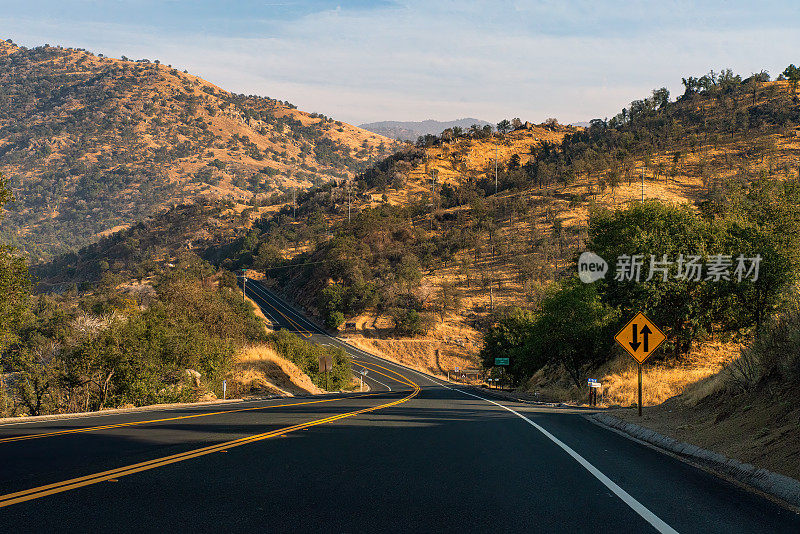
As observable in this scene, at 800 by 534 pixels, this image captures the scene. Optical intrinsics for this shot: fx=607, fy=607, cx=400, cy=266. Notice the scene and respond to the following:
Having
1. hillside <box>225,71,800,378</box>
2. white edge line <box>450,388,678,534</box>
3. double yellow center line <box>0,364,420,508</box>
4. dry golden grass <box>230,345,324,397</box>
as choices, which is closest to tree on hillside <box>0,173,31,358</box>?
double yellow center line <box>0,364,420,508</box>

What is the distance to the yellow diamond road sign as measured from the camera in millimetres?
17734

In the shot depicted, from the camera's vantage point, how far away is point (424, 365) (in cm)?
9225

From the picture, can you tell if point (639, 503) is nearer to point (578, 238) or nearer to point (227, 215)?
point (578, 238)

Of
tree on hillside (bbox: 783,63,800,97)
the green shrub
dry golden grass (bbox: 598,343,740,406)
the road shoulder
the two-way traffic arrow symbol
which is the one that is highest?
tree on hillside (bbox: 783,63,800,97)

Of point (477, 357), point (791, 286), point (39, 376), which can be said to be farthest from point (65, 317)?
point (791, 286)

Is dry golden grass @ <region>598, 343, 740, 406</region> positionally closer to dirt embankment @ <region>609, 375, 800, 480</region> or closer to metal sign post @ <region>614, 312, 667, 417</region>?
dirt embankment @ <region>609, 375, 800, 480</region>

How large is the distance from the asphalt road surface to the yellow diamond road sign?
582 centimetres

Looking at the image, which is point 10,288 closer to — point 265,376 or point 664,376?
point 265,376

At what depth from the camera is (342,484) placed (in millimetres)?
7125

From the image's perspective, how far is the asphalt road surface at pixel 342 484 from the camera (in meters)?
5.52

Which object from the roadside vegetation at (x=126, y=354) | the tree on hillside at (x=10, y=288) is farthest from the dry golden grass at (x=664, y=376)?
the tree on hillside at (x=10, y=288)

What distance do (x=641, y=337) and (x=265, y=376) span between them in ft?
106

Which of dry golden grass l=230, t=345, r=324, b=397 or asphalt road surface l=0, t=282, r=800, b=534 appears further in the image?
dry golden grass l=230, t=345, r=324, b=397

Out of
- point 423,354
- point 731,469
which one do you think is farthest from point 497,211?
point 731,469
